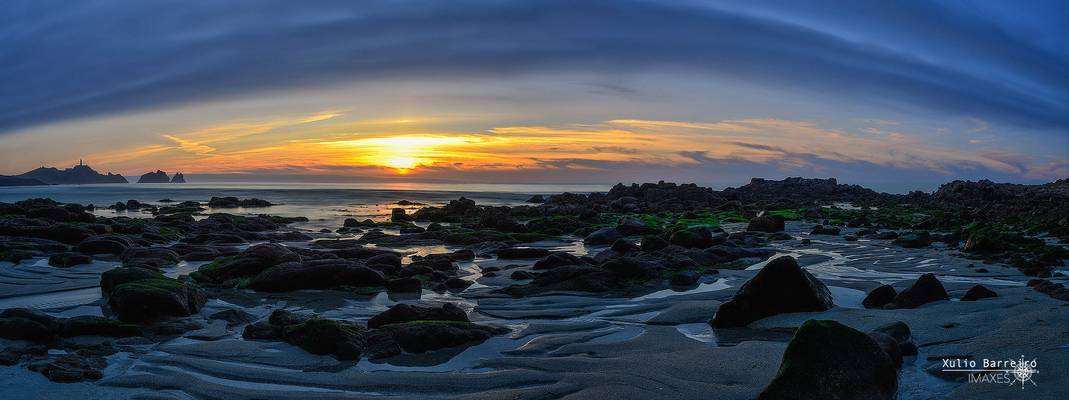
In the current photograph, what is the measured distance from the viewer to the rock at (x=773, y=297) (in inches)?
338

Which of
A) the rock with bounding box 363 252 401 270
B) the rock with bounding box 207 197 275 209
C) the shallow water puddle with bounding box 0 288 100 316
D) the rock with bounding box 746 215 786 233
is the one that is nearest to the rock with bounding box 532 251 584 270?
the rock with bounding box 363 252 401 270

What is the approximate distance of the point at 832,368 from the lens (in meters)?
5.22

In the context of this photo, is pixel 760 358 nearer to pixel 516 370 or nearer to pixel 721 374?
pixel 721 374

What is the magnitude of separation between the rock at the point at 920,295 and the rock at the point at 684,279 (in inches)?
152

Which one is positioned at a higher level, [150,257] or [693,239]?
[693,239]

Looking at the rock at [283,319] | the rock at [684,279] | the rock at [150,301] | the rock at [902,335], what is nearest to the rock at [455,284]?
the rock at [283,319]

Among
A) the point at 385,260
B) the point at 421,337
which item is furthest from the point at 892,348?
the point at 385,260

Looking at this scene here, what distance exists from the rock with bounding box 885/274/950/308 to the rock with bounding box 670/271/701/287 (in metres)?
3.87

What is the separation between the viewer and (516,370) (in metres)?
6.59

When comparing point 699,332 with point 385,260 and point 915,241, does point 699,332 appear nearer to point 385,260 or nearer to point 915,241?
point 385,260

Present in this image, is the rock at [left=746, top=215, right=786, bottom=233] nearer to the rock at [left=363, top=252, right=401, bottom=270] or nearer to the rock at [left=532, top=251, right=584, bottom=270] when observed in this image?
the rock at [left=532, top=251, right=584, bottom=270]

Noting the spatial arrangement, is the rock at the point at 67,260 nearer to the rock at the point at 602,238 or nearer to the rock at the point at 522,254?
the rock at the point at 522,254

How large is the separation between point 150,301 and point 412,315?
376 centimetres

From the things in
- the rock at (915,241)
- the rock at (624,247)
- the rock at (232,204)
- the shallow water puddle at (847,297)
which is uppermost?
the rock at (915,241)
